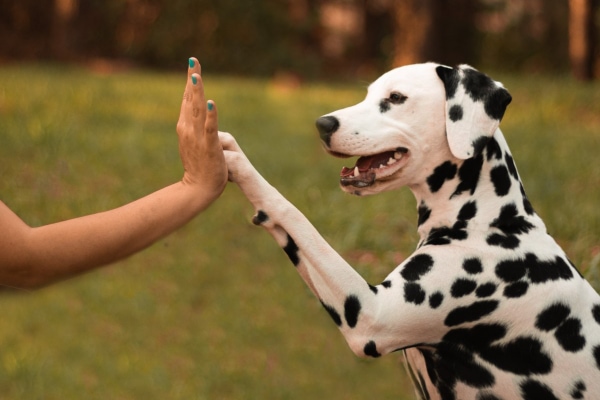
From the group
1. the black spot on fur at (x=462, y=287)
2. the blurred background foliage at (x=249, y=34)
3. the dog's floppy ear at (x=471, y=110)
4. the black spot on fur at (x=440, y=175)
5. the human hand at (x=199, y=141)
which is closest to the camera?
the human hand at (x=199, y=141)

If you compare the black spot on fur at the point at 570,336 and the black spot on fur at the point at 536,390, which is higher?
the black spot on fur at the point at 570,336

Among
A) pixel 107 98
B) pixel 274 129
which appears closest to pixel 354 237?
pixel 274 129

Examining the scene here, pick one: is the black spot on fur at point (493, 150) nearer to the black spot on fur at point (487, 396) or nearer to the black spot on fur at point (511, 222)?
the black spot on fur at point (511, 222)

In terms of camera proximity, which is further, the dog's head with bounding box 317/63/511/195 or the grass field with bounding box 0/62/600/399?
the grass field with bounding box 0/62/600/399

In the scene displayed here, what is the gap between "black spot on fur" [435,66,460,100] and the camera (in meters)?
3.41

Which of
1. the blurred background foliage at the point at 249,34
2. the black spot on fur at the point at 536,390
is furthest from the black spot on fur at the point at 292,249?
the blurred background foliage at the point at 249,34

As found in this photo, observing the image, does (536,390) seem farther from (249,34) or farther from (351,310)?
(249,34)

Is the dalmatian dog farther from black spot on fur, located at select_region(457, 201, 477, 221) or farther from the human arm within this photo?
the human arm

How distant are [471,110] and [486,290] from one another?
0.68 metres

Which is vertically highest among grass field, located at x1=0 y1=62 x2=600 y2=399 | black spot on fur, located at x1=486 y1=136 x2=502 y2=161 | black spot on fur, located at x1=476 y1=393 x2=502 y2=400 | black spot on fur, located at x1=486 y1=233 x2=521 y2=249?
black spot on fur, located at x1=486 y1=136 x2=502 y2=161

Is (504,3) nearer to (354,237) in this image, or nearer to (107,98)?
(107,98)

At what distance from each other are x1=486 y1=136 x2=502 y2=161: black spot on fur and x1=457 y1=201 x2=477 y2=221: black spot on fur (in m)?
0.19

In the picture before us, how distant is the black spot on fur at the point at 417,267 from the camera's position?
3.18 meters

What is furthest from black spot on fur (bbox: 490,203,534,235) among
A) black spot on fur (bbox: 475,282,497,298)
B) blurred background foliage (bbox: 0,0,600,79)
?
blurred background foliage (bbox: 0,0,600,79)
